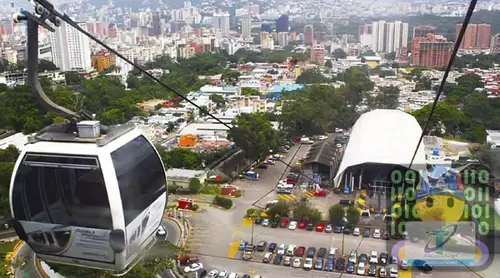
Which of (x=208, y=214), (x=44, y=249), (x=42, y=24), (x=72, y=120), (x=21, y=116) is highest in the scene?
(x=42, y=24)

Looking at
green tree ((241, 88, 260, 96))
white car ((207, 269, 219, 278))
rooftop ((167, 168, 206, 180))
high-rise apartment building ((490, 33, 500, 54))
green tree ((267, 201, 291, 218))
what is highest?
high-rise apartment building ((490, 33, 500, 54))

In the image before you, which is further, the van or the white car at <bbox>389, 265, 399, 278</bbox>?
the van

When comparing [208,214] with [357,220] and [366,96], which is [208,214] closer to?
[357,220]

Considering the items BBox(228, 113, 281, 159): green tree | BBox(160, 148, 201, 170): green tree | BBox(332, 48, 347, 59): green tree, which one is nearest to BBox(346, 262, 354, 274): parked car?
BBox(228, 113, 281, 159): green tree

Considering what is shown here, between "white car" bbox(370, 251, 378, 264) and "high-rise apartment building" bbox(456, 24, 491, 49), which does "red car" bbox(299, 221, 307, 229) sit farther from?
"high-rise apartment building" bbox(456, 24, 491, 49)

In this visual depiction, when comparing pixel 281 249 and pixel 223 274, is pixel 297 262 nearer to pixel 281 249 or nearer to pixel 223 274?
pixel 281 249

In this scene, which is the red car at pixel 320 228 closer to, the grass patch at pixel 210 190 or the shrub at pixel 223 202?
the shrub at pixel 223 202

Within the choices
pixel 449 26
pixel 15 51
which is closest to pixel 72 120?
pixel 449 26
